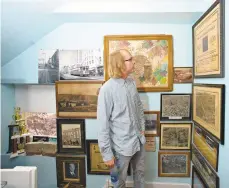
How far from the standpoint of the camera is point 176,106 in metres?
1.79

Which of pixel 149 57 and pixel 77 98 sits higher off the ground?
pixel 149 57

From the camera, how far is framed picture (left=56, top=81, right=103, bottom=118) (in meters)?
1.85

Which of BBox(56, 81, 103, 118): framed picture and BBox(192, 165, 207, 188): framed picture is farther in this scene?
BBox(56, 81, 103, 118): framed picture

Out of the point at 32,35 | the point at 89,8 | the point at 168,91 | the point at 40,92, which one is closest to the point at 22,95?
the point at 40,92

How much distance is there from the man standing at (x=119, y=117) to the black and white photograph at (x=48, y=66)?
720 mm

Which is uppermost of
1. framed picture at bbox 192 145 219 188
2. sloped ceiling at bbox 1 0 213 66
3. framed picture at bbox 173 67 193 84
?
sloped ceiling at bbox 1 0 213 66

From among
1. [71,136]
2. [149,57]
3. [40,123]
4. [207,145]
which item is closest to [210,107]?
[207,145]

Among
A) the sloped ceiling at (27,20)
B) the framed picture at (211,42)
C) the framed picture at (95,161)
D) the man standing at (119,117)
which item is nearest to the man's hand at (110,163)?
the man standing at (119,117)

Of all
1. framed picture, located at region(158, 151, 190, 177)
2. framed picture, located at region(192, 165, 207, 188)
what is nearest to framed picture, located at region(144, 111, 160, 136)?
framed picture, located at region(158, 151, 190, 177)

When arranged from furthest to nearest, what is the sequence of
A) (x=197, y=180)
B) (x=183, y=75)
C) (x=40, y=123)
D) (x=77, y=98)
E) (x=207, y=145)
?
(x=40, y=123)
(x=77, y=98)
(x=183, y=75)
(x=197, y=180)
(x=207, y=145)

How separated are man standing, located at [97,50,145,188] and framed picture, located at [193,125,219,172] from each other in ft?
1.53

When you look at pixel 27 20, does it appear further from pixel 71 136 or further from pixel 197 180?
pixel 197 180

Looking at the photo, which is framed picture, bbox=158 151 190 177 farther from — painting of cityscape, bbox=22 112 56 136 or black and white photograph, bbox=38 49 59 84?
black and white photograph, bbox=38 49 59 84

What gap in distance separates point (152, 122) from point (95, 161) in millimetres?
716
